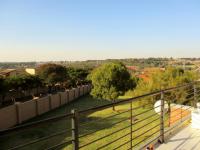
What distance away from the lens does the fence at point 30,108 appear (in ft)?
59.7

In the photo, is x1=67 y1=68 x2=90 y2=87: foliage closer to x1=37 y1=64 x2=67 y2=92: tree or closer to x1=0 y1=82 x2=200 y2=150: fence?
x1=37 y1=64 x2=67 y2=92: tree

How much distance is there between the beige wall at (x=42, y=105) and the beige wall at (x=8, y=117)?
4098 millimetres

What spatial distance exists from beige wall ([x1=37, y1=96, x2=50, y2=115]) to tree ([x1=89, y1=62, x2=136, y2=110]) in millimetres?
5198

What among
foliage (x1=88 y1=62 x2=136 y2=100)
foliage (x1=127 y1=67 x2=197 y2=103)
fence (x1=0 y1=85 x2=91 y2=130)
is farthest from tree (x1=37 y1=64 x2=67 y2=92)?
foliage (x1=127 y1=67 x2=197 y2=103)

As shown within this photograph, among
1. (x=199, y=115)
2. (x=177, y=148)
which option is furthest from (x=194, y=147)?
(x=199, y=115)

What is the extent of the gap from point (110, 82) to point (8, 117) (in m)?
11.3

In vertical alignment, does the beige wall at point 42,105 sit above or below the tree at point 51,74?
below

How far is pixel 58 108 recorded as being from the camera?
2712 centimetres

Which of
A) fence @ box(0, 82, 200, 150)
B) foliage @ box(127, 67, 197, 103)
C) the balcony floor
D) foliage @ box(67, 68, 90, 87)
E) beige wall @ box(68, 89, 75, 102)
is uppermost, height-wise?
fence @ box(0, 82, 200, 150)

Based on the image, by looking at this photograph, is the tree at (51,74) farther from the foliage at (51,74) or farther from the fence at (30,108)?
the fence at (30,108)

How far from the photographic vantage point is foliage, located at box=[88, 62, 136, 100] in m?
26.2

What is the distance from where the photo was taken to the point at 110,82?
26312 mm

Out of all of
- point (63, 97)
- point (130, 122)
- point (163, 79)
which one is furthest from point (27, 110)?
point (130, 122)

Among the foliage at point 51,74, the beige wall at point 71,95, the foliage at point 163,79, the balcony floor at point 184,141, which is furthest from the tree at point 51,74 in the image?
the balcony floor at point 184,141
